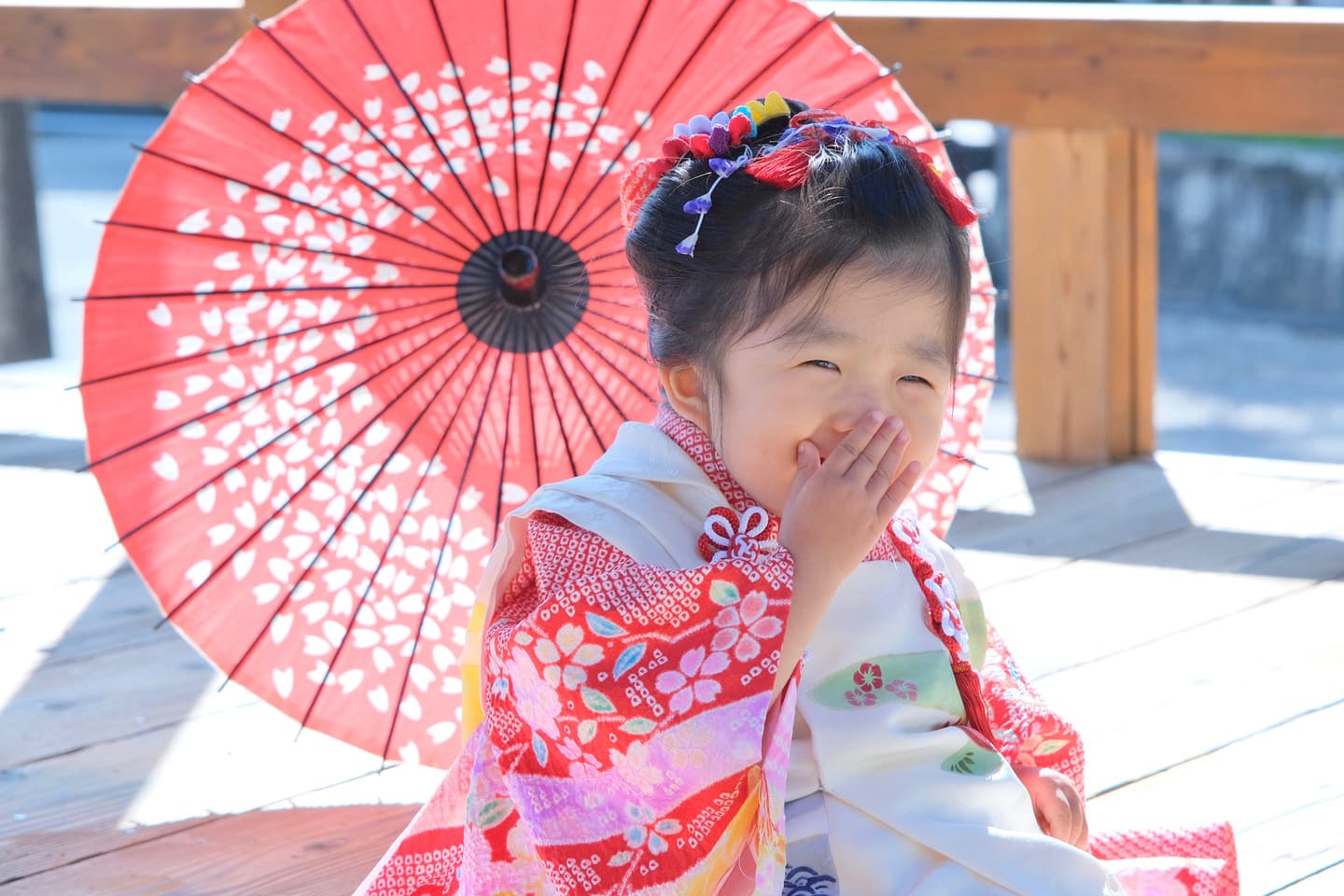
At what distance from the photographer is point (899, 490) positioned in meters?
1.23

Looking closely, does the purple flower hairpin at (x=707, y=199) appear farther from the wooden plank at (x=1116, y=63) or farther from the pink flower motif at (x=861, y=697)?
the wooden plank at (x=1116, y=63)

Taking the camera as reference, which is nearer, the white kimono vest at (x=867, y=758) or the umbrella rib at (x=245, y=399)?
the white kimono vest at (x=867, y=758)

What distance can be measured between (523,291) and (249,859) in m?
0.68

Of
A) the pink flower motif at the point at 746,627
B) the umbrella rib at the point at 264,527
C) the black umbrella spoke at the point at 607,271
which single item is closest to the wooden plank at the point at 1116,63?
the black umbrella spoke at the point at 607,271

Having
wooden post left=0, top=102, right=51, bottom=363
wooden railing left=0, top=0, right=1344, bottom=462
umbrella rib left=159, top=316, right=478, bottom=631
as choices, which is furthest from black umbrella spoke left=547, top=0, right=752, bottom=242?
wooden post left=0, top=102, right=51, bottom=363

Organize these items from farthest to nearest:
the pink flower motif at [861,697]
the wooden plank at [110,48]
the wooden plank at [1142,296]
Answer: the wooden plank at [110,48]
the wooden plank at [1142,296]
the pink flower motif at [861,697]

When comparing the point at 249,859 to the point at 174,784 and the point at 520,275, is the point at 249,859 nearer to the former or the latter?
the point at 174,784

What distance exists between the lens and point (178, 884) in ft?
5.44

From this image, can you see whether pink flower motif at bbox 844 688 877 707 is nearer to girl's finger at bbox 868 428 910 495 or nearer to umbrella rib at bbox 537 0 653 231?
girl's finger at bbox 868 428 910 495

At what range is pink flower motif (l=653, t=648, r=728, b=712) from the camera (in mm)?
1150

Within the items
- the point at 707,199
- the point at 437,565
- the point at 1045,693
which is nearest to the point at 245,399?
the point at 437,565

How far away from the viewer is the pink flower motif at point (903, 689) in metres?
1.30

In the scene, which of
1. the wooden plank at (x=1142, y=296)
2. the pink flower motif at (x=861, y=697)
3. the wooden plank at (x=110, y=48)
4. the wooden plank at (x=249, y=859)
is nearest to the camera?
the pink flower motif at (x=861, y=697)

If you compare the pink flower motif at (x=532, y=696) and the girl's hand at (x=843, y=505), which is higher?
the girl's hand at (x=843, y=505)
